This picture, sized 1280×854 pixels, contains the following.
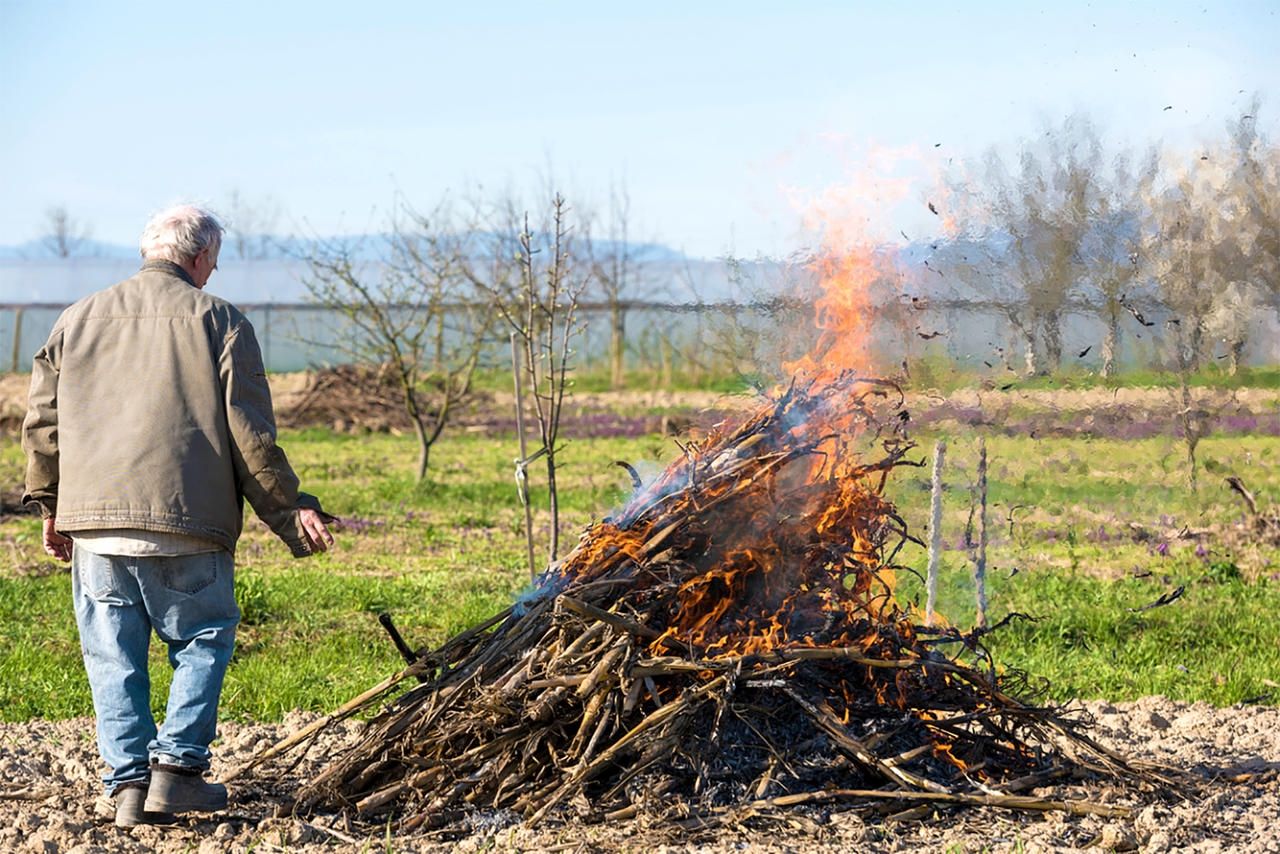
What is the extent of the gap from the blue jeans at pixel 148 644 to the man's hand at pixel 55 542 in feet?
0.71

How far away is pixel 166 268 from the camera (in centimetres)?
431

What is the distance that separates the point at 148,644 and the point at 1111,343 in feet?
14.4

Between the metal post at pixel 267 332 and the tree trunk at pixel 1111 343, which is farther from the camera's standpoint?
the metal post at pixel 267 332

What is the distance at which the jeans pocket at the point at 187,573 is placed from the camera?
4199 mm

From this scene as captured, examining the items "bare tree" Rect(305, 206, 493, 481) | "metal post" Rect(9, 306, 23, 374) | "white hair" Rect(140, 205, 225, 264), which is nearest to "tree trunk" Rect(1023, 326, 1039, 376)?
"white hair" Rect(140, 205, 225, 264)

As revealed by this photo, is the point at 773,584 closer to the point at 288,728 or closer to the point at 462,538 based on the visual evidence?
the point at 288,728

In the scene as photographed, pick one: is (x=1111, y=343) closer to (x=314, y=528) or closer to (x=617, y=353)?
(x=314, y=528)

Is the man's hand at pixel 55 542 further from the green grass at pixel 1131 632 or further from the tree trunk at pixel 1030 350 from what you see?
the tree trunk at pixel 1030 350

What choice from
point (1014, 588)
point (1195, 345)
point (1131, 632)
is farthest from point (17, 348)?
point (1195, 345)

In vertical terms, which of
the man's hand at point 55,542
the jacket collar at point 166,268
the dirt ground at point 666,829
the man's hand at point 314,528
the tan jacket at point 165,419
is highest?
the jacket collar at point 166,268

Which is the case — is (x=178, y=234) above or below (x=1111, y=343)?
above

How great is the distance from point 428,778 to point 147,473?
1299 millimetres

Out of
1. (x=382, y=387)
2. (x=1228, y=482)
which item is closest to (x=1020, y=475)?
(x=1228, y=482)

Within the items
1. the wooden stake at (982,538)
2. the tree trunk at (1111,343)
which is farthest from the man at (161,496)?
the wooden stake at (982,538)
